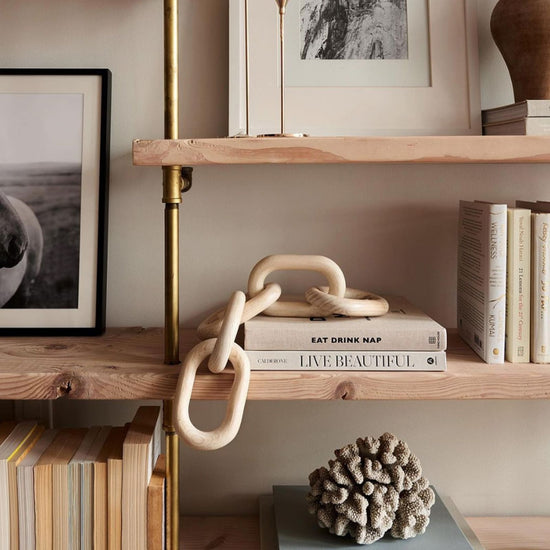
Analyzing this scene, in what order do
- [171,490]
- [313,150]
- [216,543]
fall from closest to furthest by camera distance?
[313,150] < [171,490] < [216,543]

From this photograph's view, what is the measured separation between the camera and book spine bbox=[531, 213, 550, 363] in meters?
0.82

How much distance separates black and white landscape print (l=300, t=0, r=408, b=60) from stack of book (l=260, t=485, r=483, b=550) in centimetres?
70

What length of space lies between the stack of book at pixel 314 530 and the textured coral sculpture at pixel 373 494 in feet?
0.05

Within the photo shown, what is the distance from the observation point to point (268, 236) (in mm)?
1064

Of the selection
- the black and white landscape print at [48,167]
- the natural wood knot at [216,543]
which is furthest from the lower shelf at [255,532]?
the black and white landscape print at [48,167]

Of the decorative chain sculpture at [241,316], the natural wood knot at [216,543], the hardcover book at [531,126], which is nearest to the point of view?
the decorative chain sculpture at [241,316]

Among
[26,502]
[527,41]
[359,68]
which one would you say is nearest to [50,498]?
[26,502]

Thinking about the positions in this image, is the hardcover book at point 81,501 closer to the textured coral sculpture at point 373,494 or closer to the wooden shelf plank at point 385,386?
the wooden shelf plank at point 385,386

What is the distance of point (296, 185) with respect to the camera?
106cm

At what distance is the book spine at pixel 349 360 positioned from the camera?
80 centimetres

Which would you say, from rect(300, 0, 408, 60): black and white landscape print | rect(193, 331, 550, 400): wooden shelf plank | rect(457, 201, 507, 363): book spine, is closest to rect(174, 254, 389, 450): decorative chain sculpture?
rect(193, 331, 550, 400): wooden shelf plank

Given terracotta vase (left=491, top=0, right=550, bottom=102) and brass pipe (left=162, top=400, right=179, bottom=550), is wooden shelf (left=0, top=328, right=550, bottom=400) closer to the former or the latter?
brass pipe (left=162, top=400, right=179, bottom=550)

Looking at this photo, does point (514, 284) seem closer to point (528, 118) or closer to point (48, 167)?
point (528, 118)

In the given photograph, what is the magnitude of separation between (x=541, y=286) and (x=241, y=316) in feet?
1.26
